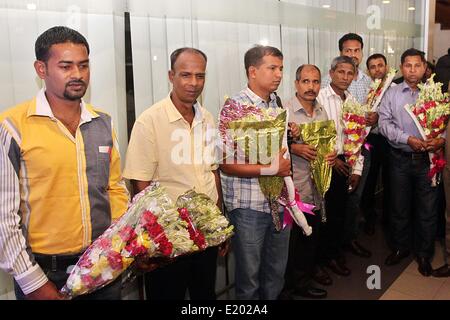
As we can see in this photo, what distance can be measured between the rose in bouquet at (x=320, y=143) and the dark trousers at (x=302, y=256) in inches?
11.3

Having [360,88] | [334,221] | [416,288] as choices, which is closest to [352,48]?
[360,88]

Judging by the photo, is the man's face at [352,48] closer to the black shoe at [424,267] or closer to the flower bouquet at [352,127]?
the flower bouquet at [352,127]

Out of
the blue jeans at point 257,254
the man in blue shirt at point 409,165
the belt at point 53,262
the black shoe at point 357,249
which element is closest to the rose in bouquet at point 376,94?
the man in blue shirt at point 409,165

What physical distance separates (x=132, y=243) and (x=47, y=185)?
35cm

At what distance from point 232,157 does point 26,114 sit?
99 cm

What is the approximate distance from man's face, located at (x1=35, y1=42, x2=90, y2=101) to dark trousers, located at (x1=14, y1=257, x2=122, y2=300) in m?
0.61

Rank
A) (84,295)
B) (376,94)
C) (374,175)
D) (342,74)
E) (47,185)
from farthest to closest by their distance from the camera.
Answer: (374,175) → (376,94) → (342,74) → (84,295) → (47,185)

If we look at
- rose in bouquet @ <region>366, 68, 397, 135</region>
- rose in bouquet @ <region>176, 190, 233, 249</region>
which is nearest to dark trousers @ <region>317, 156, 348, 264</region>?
rose in bouquet @ <region>366, 68, 397, 135</region>

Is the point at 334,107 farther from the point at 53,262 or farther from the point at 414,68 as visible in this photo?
the point at 53,262

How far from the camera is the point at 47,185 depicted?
144cm

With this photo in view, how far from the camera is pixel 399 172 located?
3.18m

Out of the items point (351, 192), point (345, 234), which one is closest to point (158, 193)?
point (351, 192)

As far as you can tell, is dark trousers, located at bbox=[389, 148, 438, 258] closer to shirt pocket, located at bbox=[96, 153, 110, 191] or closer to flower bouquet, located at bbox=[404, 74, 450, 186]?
flower bouquet, located at bbox=[404, 74, 450, 186]
